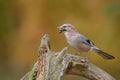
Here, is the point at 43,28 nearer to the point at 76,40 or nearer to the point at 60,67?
the point at 76,40

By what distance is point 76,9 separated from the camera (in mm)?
9023

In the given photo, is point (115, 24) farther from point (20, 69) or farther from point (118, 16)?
point (20, 69)

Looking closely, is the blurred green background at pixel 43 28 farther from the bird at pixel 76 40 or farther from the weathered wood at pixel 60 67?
the weathered wood at pixel 60 67

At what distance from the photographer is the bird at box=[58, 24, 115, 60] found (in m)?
3.54

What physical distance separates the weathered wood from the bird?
0.35 meters

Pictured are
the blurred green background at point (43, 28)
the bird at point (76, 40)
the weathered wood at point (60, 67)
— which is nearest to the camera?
the weathered wood at point (60, 67)

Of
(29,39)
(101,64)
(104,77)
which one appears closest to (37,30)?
(29,39)

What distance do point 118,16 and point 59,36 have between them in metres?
1.69

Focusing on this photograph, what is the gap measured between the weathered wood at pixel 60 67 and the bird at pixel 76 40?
0.35 m

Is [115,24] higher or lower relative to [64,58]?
higher

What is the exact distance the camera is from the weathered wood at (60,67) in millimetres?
3045

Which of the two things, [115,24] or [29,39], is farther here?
[29,39]

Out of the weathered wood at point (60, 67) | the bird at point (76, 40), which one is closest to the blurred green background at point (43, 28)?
the bird at point (76, 40)

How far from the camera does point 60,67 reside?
305cm
